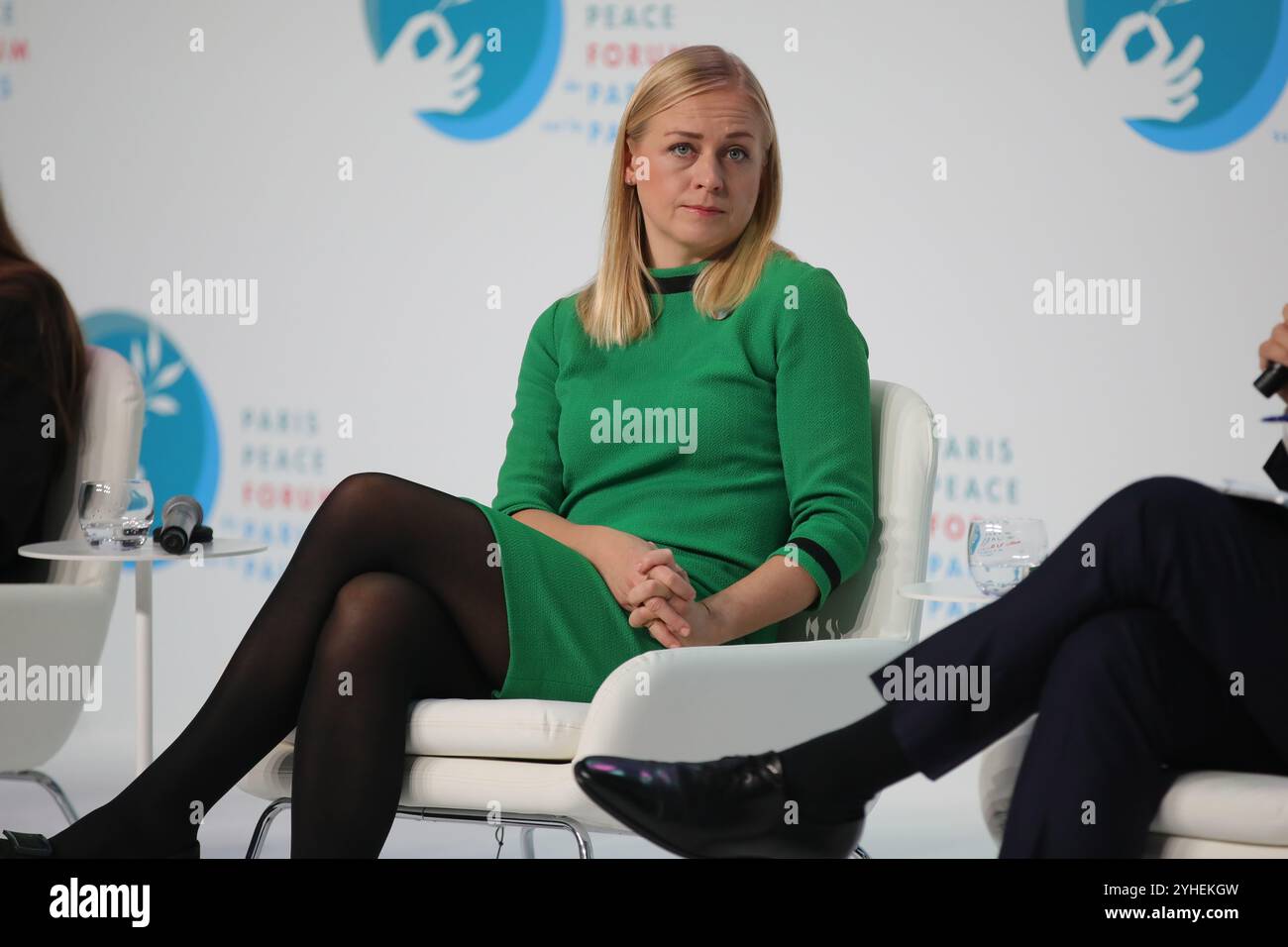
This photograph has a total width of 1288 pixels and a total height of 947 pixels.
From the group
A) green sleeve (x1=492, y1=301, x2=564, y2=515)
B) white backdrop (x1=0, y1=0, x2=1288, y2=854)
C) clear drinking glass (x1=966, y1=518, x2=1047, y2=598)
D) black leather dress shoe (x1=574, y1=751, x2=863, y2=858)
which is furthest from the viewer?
white backdrop (x1=0, y1=0, x2=1288, y2=854)

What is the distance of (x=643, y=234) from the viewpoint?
2.28 m

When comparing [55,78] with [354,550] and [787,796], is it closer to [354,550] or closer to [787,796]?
[354,550]

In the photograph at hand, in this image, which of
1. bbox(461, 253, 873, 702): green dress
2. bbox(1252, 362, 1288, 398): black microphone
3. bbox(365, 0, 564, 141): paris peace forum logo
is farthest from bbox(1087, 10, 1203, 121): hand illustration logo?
bbox(1252, 362, 1288, 398): black microphone

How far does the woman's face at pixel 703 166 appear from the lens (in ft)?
6.97

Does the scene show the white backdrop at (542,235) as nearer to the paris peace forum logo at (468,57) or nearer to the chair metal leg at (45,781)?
the paris peace forum logo at (468,57)

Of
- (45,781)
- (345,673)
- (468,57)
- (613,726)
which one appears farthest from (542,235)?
(613,726)

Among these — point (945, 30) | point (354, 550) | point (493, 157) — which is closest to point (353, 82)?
point (493, 157)

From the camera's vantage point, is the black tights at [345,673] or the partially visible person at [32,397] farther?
the partially visible person at [32,397]

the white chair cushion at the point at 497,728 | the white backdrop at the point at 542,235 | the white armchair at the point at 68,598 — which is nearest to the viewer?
the white chair cushion at the point at 497,728

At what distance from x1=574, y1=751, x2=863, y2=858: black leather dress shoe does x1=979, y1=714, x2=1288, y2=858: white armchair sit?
23 cm

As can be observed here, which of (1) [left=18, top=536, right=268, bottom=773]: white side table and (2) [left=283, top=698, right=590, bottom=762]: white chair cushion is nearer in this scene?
(2) [left=283, top=698, right=590, bottom=762]: white chair cushion

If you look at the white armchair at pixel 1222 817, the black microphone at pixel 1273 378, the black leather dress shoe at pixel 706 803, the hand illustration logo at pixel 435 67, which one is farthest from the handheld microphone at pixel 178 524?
the hand illustration logo at pixel 435 67

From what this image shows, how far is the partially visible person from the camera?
7.91 feet

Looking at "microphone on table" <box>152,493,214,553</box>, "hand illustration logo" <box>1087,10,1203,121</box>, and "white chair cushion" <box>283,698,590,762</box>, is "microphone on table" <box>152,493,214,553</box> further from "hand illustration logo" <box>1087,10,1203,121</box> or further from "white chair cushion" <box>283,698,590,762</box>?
"hand illustration logo" <box>1087,10,1203,121</box>
